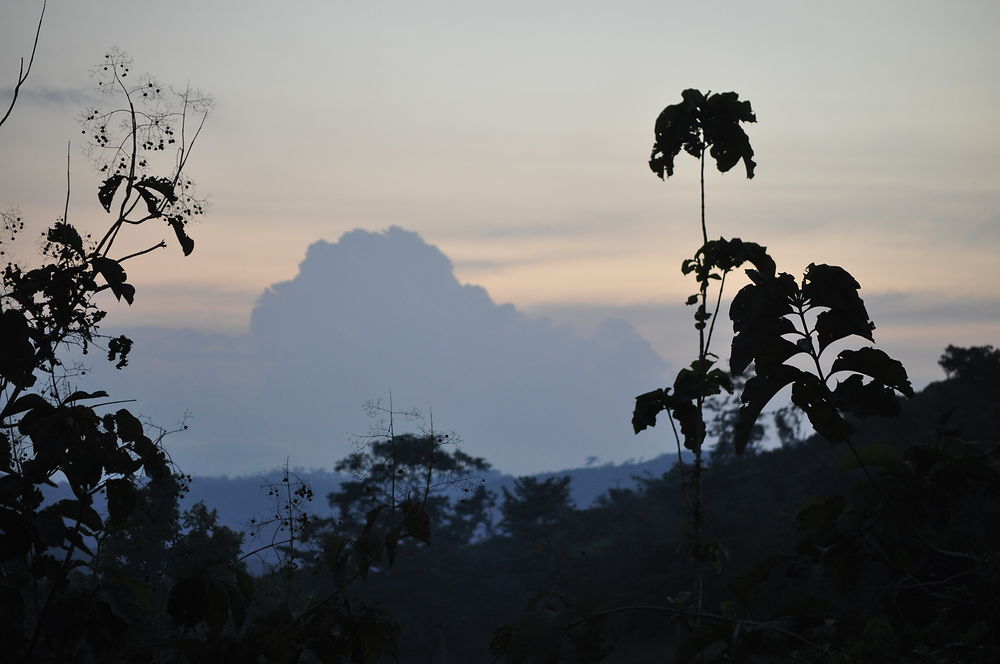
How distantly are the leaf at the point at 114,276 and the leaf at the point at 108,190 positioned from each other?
10.8 inches

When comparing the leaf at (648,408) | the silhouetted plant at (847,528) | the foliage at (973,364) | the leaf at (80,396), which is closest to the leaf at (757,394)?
the silhouetted plant at (847,528)

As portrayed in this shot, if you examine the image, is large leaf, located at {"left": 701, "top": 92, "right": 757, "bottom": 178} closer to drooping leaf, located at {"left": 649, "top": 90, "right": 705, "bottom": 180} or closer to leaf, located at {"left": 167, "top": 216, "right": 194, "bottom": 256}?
drooping leaf, located at {"left": 649, "top": 90, "right": 705, "bottom": 180}

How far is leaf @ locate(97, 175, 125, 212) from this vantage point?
341 centimetres

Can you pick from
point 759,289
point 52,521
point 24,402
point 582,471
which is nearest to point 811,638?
point 759,289

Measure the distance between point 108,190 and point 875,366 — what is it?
277 centimetres

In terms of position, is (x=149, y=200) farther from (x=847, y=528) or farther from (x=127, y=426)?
(x=847, y=528)

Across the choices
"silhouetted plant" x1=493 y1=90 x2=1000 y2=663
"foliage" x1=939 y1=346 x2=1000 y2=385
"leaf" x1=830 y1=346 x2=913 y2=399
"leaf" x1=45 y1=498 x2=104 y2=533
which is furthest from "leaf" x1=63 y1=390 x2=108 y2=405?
"foliage" x1=939 y1=346 x2=1000 y2=385

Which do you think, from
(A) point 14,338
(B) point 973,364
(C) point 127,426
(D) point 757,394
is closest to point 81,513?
(C) point 127,426

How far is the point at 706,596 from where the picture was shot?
39625mm

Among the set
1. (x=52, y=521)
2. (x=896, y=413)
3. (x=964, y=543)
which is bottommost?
(x=964, y=543)

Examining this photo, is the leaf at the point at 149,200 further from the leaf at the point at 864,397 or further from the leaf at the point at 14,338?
the leaf at the point at 864,397

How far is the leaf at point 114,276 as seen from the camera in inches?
126

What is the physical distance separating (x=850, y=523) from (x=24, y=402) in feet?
8.60

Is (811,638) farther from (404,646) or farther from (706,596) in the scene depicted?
(404,646)
